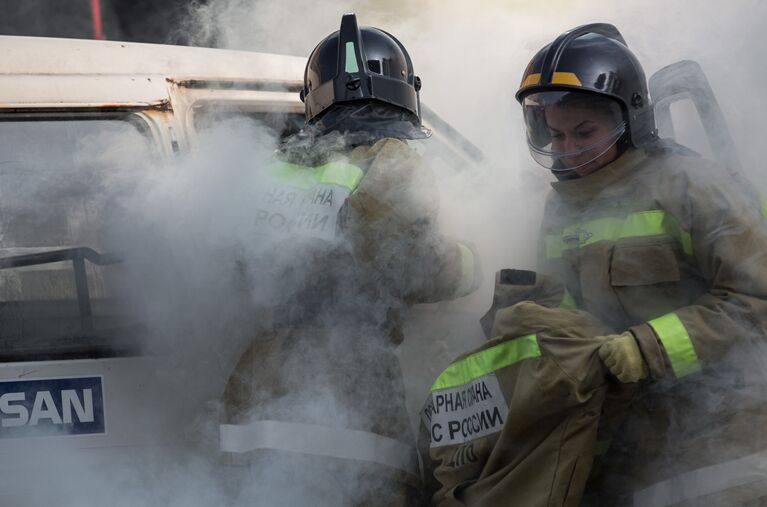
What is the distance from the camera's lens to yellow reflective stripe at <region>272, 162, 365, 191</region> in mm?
2594

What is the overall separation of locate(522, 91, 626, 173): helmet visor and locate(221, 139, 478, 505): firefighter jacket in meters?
0.40

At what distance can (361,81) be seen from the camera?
277 cm

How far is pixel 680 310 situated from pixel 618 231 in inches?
13.3

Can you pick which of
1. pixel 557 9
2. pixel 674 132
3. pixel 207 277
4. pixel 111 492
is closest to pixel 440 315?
pixel 207 277

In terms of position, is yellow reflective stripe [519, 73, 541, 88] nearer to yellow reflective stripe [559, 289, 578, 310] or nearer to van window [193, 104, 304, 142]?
yellow reflective stripe [559, 289, 578, 310]

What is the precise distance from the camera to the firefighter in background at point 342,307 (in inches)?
102

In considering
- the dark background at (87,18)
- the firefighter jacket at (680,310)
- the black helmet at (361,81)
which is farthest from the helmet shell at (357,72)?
the dark background at (87,18)

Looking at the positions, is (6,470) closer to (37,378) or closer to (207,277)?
(37,378)

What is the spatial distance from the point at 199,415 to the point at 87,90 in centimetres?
121

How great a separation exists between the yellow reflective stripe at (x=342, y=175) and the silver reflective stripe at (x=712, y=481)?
120 cm

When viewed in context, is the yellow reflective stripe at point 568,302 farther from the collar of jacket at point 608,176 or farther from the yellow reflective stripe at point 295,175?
the yellow reflective stripe at point 295,175

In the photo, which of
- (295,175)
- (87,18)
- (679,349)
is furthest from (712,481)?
(87,18)

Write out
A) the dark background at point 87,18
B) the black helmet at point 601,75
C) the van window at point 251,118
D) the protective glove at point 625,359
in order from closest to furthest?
the protective glove at point 625,359, the black helmet at point 601,75, the van window at point 251,118, the dark background at point 87,18

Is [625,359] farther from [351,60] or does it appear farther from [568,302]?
[351,60]
